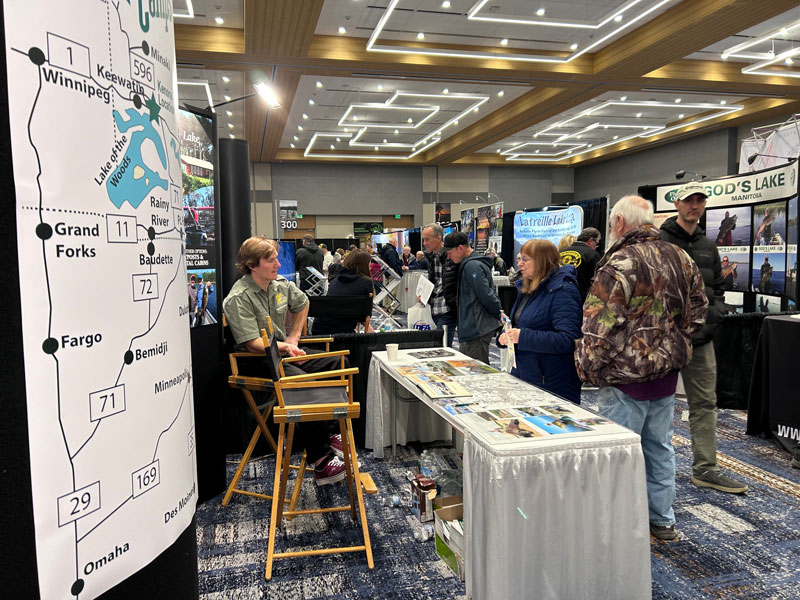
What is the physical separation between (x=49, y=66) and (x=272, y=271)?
8.12 ft

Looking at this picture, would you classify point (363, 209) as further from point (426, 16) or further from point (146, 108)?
point (146, 108)

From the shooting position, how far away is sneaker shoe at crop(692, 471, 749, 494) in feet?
9.89

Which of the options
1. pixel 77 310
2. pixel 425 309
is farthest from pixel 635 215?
pixel 425 309

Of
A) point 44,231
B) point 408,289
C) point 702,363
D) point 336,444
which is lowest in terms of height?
point 336,444

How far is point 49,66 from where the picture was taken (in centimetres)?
71

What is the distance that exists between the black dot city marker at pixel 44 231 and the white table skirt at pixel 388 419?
9.00ft

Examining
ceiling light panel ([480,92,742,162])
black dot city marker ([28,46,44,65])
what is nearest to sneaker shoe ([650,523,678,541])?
black dot city marker ([28,46,44,65])

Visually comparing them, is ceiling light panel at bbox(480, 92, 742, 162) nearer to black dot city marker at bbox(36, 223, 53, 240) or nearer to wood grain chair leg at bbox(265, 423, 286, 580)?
wood grain chair leg at bbox(265, 423, 286, 580)

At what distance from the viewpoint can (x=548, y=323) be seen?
2691 millimetres

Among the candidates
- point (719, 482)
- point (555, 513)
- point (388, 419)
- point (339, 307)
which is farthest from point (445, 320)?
point (555, 513)

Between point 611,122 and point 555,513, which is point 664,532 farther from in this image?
point 611,122

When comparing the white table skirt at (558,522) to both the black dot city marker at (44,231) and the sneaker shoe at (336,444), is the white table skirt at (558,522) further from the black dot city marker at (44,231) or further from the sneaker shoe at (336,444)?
the sneaker shoe at (336,444)

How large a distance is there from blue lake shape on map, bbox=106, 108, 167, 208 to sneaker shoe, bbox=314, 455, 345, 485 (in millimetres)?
2522

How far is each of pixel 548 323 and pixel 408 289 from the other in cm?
822
